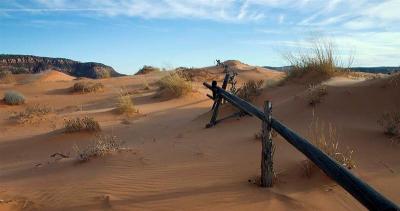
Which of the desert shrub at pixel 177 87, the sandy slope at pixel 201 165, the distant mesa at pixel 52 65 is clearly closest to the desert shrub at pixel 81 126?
the sandy slope at pixel 201 165

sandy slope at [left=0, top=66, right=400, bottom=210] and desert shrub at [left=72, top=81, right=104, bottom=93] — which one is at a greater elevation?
desert shrub at [left=72, top=81, right=104, bottom=93]

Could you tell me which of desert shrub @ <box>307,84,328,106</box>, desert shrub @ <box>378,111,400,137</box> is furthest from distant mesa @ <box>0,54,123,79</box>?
desert shrub @ <box>378,111,400,137</box>

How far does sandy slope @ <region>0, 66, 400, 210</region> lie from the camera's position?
5.41 m

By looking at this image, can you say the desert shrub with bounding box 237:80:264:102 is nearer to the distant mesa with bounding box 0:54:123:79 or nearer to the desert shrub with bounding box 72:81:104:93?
the desert shrub with bounding box 72:81:104:93

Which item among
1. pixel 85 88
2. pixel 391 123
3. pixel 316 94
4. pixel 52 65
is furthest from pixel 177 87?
pixel 52 65

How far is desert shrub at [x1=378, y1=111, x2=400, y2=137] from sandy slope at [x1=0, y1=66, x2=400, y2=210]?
0.54ft

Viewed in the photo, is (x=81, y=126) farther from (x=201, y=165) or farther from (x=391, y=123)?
(x=391, y=123)

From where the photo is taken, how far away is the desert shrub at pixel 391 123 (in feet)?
25.2

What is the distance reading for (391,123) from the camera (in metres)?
7.77

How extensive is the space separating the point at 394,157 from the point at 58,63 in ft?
194

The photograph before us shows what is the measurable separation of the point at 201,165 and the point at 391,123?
11.1 feet

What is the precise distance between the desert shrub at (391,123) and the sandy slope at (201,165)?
0.16 meters

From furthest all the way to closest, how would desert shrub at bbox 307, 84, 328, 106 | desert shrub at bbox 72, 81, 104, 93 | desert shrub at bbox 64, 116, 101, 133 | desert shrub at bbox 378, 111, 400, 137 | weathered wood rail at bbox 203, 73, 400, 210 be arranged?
desert shrub at bbox 72, 81, 104, 93
desert shrub at bbox 64, 116, 101, 133
desert shrub at bbox 307, 84, 328, 106
desert shrub at bbox 378, 111, 400, 137
weathered wood rail at bbox 203, 73, 400, 210

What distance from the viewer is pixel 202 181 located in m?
6.06
